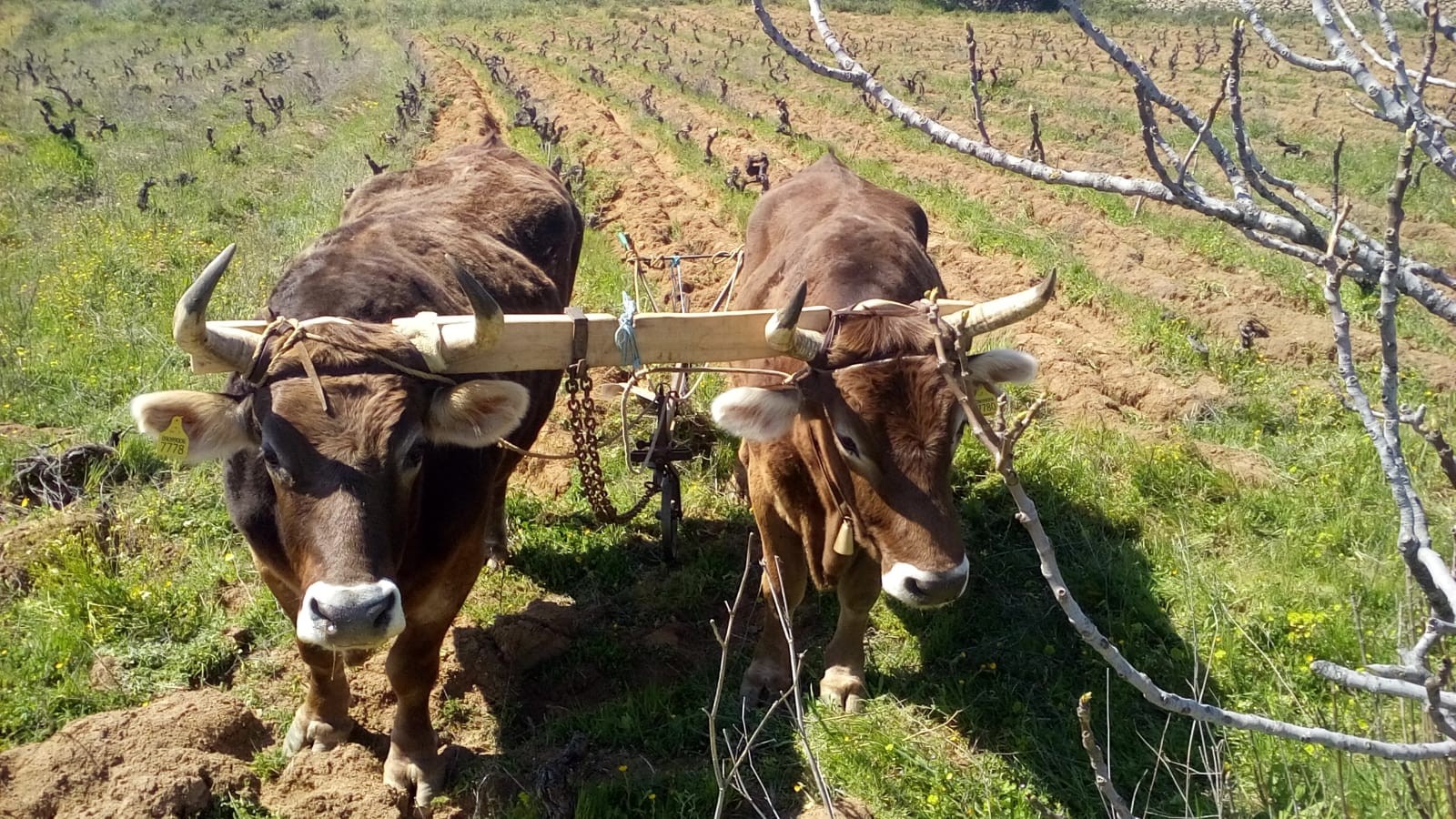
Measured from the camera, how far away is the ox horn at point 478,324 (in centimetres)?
291

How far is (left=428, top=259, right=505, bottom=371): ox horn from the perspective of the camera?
291cm

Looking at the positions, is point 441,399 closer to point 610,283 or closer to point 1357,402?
point 1357,402

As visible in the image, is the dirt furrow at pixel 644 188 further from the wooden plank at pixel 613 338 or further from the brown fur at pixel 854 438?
the wooden plank at pixel 613 338

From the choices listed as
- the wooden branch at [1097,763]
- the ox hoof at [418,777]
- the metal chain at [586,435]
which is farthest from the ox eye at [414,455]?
the wooden branch at [1097,763]

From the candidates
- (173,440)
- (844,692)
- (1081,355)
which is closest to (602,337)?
(173,440)

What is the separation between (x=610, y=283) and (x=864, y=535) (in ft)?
18.6

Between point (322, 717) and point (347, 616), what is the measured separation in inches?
57.9

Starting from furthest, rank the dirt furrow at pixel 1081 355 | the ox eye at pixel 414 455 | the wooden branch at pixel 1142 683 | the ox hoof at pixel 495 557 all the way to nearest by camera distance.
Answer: the dirt furrow at pixel 1081 355 < the ox hoof at pixel 495 557 < the ox eye at pixel 414 455 < the wooden branch at pixel 1142 683

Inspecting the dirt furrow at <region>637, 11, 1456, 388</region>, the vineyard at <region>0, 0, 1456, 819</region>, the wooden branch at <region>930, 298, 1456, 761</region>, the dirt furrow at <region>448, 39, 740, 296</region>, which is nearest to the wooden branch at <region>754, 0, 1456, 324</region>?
the wooden branch at <region>930, 298, 1456, 761</region>

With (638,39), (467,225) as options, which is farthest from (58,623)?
(638,39)

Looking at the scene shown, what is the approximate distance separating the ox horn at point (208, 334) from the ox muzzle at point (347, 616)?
843 millimetres

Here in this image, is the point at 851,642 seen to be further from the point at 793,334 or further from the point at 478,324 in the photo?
the point at 478,324

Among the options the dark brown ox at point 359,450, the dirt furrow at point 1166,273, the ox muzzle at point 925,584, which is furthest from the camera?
the dirt furrow at point 1166,273

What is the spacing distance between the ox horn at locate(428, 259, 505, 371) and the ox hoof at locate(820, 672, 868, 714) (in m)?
2.27
